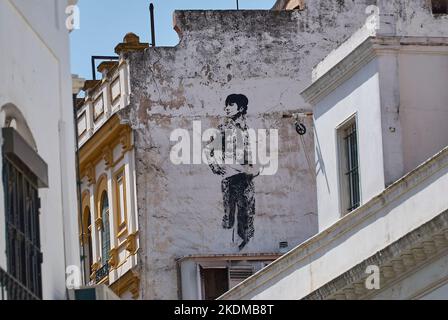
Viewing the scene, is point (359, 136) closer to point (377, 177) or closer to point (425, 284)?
point (377, 177)

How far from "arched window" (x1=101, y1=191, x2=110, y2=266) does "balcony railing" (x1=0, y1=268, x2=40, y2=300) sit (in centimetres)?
2530

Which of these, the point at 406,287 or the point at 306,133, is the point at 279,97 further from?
the point at 406,287

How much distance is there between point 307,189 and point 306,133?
1.01 meters

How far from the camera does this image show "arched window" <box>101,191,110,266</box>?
39.5 m

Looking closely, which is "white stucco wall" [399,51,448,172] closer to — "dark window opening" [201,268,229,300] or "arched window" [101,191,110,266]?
"dark window opening" [201,268,229,300]

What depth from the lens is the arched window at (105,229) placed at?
39.5m

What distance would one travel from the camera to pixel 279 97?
125 feet

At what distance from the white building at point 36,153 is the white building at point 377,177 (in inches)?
317

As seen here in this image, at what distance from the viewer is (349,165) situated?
2800 cm

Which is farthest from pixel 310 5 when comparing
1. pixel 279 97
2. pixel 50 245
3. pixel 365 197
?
pixel 50 245

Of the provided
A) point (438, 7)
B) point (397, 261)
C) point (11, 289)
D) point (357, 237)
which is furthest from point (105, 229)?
point (11, 289)

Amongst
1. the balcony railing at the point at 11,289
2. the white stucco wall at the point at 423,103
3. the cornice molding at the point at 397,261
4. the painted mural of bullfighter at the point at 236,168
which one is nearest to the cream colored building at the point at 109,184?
the painted mural of bullfighter at the point at 236,168

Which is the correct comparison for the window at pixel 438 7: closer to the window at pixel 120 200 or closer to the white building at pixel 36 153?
the window at pixel 120 200

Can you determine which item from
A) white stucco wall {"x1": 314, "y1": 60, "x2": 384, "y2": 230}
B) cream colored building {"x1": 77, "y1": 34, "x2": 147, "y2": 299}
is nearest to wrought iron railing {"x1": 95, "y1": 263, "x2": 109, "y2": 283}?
cream colored building {"x1": 77, "y1": 34, "x2": 147, "y2": 299}
